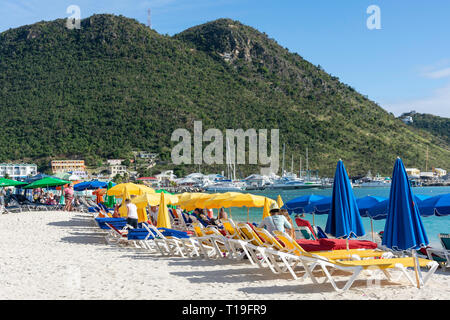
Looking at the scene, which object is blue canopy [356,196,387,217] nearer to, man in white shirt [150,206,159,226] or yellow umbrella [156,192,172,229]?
yellow umbrella [156,192,172,229]

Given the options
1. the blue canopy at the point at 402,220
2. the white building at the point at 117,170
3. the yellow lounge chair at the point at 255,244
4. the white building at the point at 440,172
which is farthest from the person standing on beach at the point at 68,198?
the white building at the point at 440,172

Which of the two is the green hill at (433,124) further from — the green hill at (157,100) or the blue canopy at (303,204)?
the blue canopy at (303,204)

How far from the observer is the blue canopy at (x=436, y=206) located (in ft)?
32.3

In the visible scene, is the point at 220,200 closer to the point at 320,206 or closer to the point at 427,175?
the point at 320,206

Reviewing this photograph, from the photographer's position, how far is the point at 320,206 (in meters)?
13.3

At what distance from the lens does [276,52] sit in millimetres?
114375

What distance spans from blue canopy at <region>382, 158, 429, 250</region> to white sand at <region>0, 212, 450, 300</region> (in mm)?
544

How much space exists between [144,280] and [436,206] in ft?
19.7

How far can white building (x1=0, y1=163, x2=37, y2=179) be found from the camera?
74.4m

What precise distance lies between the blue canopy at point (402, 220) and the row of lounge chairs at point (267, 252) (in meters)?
0.24

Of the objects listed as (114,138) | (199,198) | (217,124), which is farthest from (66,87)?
(199,198)

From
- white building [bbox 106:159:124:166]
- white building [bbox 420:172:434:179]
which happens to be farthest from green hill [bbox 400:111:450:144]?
white building [bbox 106:159:124:166]

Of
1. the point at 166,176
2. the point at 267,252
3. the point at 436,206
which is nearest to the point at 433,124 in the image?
the point at 166,176
